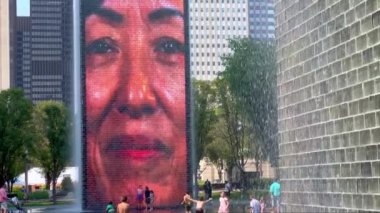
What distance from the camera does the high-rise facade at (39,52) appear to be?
154 metres

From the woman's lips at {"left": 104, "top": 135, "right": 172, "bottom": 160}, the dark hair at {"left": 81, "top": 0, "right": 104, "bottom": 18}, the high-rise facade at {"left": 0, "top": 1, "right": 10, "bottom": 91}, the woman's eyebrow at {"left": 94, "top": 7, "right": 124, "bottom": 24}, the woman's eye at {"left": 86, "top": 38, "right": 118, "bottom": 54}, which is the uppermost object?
the high-rise facade at {"left": 0, "top": 1, "right": 10, "bottom": 91}

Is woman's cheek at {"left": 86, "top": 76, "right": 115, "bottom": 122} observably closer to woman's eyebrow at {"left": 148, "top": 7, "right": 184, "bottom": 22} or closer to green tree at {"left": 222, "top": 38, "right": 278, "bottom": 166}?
woman's eyebrow at {"left": 148, "top": 7, "right": 184, "bottom": 22}

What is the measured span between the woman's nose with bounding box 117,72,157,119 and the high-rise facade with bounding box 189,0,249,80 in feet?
164

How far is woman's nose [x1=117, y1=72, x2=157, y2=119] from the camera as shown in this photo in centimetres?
3903

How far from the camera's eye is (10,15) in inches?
5561

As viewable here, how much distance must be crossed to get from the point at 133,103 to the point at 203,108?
2607cm

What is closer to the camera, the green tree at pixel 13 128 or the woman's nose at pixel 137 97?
the woman's nose at pixel 137 97

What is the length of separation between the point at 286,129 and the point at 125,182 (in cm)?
2254

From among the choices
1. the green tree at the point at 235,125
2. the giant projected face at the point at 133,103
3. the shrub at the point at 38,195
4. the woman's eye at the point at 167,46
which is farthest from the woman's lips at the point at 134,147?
the shrub at the point at 38,195

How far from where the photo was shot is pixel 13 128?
193 feet

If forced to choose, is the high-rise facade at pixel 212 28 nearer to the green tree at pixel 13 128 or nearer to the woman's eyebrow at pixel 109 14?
the green tree at pixel 13 128


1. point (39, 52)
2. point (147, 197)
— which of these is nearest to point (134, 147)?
point (147, 197)

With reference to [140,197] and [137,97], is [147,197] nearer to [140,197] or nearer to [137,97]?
[140,197]

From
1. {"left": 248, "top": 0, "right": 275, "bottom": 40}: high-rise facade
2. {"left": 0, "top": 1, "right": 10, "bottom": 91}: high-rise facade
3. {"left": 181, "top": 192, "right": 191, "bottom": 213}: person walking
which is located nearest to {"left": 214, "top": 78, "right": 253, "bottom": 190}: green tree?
{"left": 248, "top": 0, "right": 275, "bottom": 40}: high-rise facade
